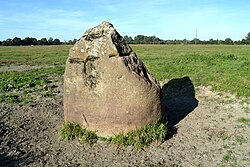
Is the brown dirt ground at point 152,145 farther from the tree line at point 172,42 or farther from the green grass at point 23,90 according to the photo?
the tree line at point 172,42

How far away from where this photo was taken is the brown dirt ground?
6.58 m

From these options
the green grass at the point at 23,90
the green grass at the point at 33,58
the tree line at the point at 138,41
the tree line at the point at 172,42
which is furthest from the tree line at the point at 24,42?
the green grass at the point at 23,90

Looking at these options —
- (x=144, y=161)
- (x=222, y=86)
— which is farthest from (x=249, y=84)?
(x=144, y=161)

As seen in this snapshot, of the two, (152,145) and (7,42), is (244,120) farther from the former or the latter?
(7,42)

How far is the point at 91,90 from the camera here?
7434mm

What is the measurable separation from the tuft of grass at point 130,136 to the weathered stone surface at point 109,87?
0.47ft

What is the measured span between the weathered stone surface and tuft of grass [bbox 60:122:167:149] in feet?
0.47

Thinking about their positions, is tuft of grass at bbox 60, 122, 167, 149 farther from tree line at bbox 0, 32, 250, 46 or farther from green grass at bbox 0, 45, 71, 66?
tree line at bbox 0, 32, 250, 46

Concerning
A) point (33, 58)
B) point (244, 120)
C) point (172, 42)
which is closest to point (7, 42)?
point (172, 42)

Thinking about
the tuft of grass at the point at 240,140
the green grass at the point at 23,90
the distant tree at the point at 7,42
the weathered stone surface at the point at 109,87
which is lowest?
the tuft of grass at the point at 240,140

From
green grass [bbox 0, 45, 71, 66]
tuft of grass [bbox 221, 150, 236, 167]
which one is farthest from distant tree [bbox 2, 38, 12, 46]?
tuft of grass [bbox 221, 150, 236, 167]

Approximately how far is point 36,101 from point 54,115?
2.15m

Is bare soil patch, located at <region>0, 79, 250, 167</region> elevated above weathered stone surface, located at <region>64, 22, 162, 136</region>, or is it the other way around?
weathered stone surface, located at <region>64, 22, 162, 136</region>

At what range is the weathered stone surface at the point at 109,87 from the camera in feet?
23.9
